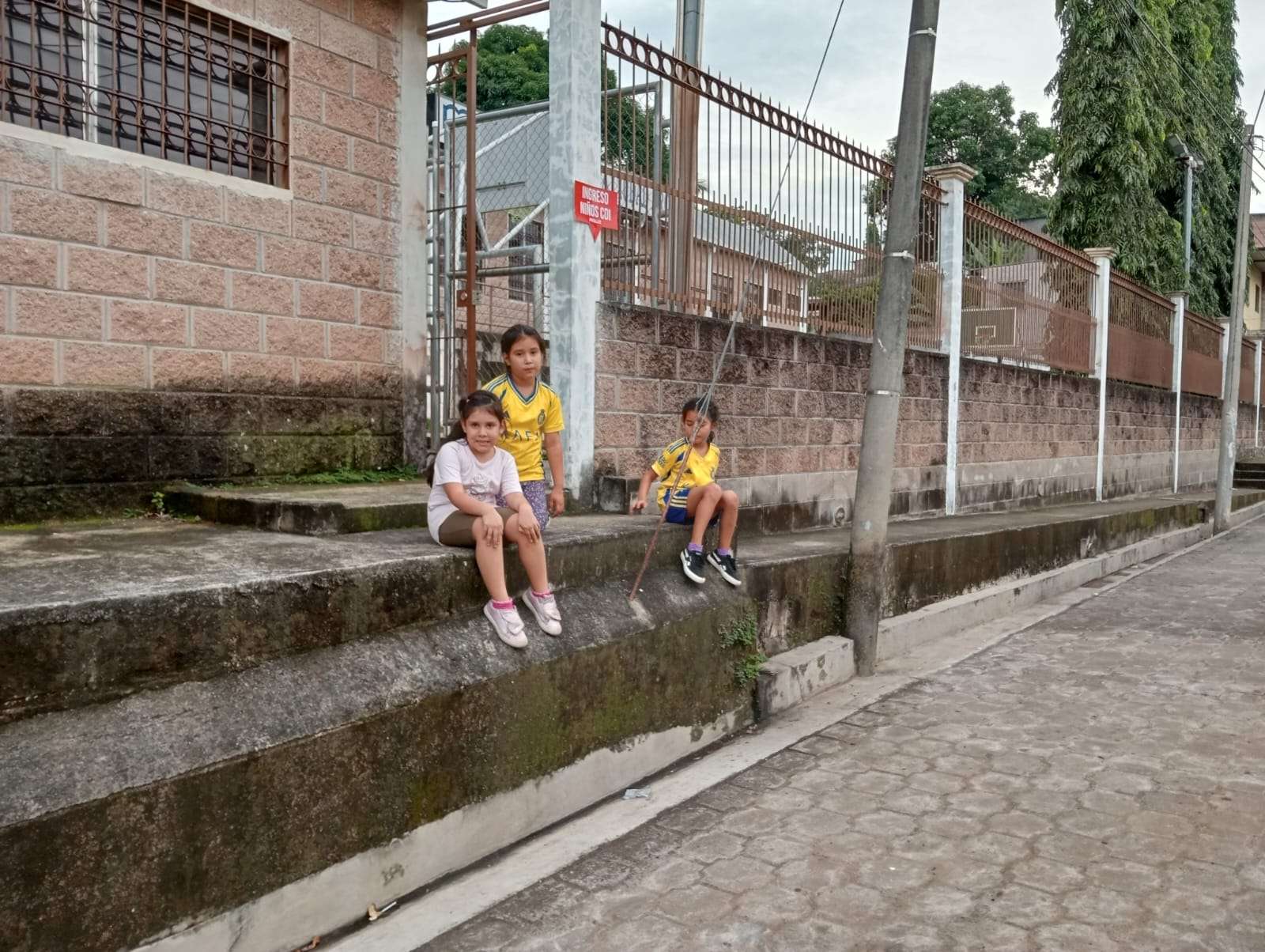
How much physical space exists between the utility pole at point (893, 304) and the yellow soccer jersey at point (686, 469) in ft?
2.92

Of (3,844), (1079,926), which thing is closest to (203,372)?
(3,844)

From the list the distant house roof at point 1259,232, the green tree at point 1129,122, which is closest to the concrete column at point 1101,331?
the green tree at point 1129,122

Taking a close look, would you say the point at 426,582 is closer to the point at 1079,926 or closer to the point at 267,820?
the point at 267,820

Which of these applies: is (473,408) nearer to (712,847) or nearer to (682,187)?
(712,847)

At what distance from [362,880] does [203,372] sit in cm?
304

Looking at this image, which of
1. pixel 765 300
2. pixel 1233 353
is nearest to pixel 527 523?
pixel 765 300

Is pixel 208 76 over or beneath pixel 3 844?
over

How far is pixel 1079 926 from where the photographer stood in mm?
2889

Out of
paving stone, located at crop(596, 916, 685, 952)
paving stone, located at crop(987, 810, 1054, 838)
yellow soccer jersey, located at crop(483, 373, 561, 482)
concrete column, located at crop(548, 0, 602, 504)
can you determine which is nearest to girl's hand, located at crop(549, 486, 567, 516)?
yellow soccer jersey, located at crop(483, 373, 561, 482)

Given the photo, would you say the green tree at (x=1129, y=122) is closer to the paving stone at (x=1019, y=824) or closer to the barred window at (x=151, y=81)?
the barred window at (x=151, y=81)

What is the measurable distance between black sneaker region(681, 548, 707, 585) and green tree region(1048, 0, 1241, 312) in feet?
69.6

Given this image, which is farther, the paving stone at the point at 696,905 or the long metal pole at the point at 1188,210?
the long metal pole at the point at 1188,210

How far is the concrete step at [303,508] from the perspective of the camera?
14.1ft

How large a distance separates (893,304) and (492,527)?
9.80 feet
